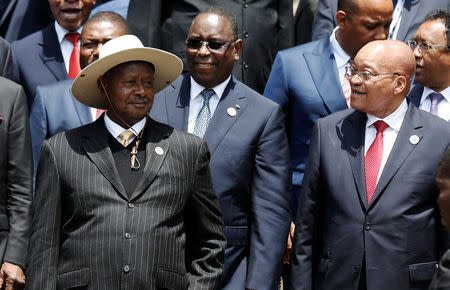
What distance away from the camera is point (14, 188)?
5766mm

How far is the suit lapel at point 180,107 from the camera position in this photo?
613 centimetres

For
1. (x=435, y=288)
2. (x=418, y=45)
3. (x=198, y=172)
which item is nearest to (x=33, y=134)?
(x=198, y=172)

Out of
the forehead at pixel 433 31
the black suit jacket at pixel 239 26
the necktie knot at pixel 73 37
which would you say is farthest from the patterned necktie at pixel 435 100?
the necktie knot at pixel 73 37

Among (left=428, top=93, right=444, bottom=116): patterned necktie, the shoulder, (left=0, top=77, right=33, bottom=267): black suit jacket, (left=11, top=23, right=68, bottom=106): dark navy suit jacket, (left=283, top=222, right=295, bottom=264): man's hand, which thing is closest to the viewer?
(left=0, top=77, right=33, bottom=267): black suit jacket

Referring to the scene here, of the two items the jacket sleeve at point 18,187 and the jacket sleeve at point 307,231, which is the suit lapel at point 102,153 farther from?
the jacket sleeve at point 307,231

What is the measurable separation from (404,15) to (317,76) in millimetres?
1160

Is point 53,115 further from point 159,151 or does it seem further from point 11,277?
point 159,151

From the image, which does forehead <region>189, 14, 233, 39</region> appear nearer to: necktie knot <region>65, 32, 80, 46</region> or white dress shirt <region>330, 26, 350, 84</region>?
white dress shirt <region>330, 26, 350, 84</region>

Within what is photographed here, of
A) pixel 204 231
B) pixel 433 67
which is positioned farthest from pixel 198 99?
pixel 433 67

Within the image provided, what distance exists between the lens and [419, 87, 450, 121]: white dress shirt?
21.7ft

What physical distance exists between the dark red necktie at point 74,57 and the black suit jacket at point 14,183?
1458 mm

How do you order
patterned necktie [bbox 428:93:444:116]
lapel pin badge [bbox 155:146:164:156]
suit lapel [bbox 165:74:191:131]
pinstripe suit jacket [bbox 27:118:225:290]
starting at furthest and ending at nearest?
patterned necktie [bbox 428:93:444:116] < suit lapel [bbox 165:74:191:131] < lapel pin badge [bbox 155:146:164:156] < pinstripe suit jacket [bbox 27:118:225:290]

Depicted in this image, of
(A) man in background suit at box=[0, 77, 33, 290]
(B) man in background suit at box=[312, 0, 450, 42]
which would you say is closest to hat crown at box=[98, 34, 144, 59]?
(A) man in background suit at box=[0, 77, 33, 290]

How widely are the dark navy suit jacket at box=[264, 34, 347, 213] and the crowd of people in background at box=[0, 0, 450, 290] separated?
11mm
